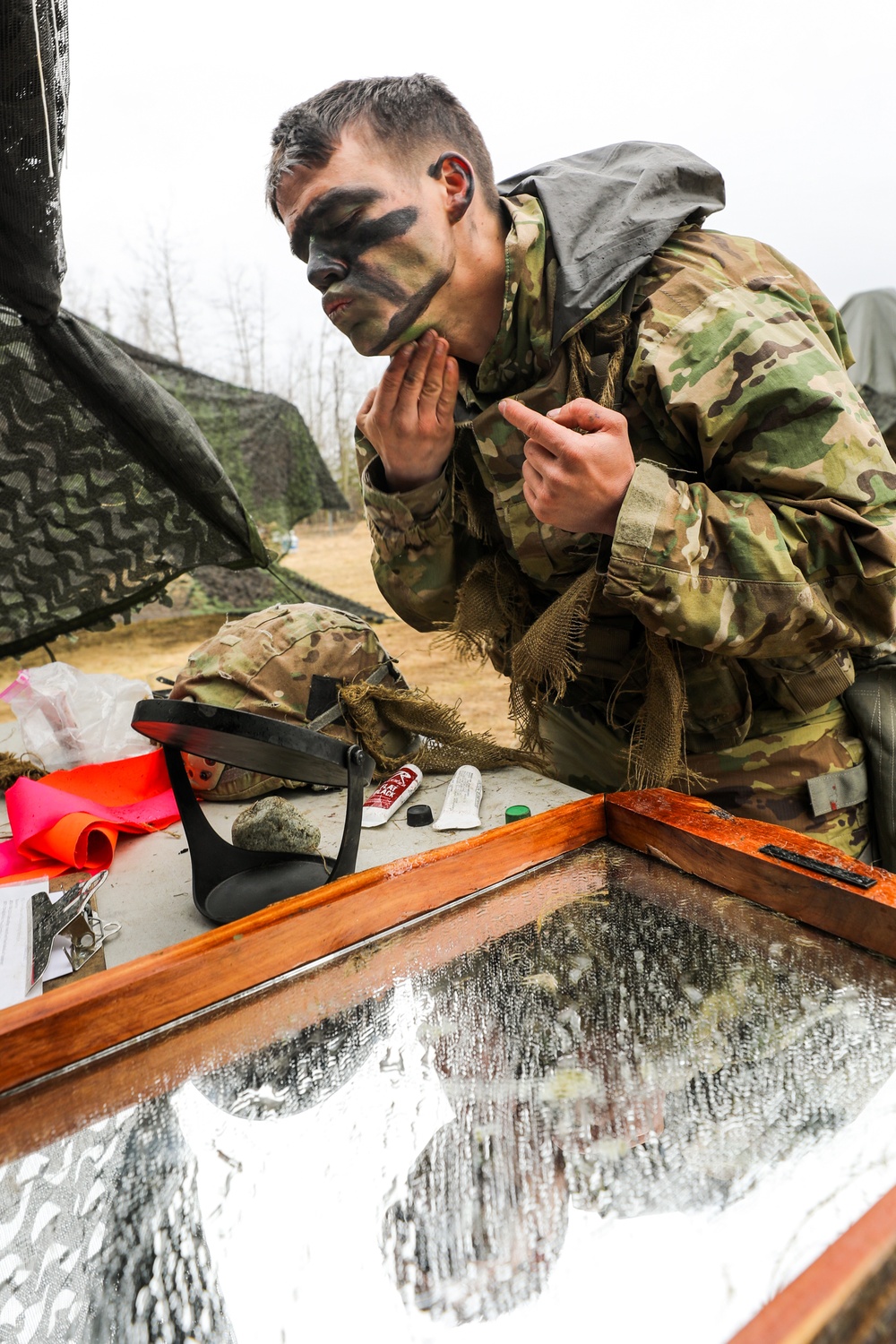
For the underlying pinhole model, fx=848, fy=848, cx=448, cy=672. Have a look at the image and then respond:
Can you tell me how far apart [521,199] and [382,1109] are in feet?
4.69

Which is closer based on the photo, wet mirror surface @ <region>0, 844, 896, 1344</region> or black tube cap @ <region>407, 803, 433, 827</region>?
wet mirror surface @ <region>0, 844, 896, 1344</region>

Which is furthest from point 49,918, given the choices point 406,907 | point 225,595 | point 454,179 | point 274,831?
point 225,595

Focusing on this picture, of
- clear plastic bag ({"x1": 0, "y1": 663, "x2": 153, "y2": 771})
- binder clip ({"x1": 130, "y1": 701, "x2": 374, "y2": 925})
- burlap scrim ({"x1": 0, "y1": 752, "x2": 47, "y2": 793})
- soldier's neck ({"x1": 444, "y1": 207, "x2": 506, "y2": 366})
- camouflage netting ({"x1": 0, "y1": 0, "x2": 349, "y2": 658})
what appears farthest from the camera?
clear plastic bag ({"x1": 0, "y1": 663, "x2": 153, "y2": 771})

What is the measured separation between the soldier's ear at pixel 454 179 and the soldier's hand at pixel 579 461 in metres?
0.48

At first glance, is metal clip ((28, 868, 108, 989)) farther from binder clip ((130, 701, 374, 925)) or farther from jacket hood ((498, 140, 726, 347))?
jacket hood ((498, 140, 726, 347))

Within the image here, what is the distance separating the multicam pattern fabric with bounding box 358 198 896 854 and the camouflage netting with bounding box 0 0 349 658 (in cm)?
79

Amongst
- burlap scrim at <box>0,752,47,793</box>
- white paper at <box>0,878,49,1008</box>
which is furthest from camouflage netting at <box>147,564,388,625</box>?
A: white paper at <box>0,878,49,1008</box>

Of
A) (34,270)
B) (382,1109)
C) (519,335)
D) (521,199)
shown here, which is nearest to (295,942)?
(382,1109)

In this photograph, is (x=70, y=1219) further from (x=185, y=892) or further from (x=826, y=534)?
(x=826, y=534)

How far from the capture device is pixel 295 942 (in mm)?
773

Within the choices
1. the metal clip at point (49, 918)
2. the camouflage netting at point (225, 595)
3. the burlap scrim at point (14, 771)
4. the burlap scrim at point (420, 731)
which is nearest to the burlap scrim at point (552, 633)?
the burlap scrim at point (420, 731)

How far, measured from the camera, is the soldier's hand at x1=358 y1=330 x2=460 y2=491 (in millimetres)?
1421

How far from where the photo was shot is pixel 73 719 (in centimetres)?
191

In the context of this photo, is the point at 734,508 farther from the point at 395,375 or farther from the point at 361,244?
the point at 361,244
